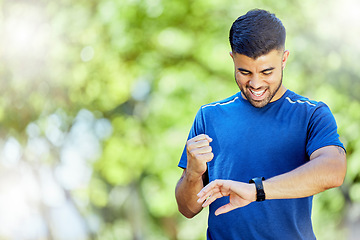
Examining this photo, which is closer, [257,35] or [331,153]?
[331,153]

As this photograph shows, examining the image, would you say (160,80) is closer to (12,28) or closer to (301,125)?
(12,28)

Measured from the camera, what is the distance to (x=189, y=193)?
2070 mm

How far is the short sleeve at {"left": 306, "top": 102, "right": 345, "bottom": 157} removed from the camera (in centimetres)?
181

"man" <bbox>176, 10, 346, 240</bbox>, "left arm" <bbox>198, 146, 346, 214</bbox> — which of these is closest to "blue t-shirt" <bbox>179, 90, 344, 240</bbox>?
"man" <bbox>176, 10, 346, 240</bbox>

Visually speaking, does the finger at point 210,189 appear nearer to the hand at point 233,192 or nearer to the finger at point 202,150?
the hand at point 233,192

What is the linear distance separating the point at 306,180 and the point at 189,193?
20.9 inches

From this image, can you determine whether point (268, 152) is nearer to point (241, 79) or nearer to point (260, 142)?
point (260, 142)

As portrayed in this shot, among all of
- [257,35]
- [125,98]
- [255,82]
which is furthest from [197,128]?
[125,98]

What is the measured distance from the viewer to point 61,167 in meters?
7.71

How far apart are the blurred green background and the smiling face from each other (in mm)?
4890

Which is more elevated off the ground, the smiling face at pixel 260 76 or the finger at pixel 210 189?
the smiling face at pixel 260 76

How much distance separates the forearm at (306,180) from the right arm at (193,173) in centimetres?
27

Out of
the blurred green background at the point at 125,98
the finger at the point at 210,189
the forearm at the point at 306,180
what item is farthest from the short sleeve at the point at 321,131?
the blurred green background at the point at 125,98

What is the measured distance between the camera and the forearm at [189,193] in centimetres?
204
